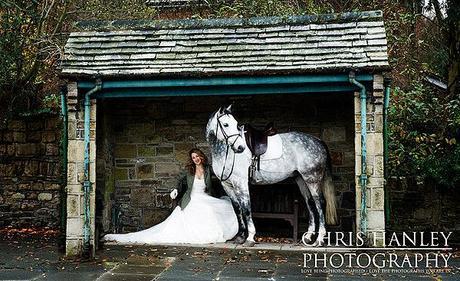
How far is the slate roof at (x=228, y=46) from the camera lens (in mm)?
9266

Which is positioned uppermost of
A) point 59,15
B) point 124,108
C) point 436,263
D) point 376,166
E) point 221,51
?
point 59,15

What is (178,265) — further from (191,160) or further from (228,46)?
(228,46)

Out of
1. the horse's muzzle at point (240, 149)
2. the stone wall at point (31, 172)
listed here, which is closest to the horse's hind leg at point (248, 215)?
the horse's muzzle at point (240, 149)

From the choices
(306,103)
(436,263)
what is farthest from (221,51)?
(436,263)

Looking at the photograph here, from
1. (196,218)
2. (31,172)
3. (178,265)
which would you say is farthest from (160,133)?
(178,265)

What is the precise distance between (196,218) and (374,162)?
3.14m

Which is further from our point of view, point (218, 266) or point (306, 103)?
point (306, 103)

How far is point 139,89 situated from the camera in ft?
31.7

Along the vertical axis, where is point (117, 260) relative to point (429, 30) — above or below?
below

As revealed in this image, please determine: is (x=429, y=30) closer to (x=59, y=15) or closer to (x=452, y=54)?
(x=452, y=54)

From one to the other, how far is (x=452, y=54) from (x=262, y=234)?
A: 6.05m

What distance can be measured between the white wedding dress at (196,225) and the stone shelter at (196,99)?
2.17ft

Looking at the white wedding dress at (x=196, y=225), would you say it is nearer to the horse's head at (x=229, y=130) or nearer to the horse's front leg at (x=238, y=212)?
the horse's front leg at (x=238, y=212)

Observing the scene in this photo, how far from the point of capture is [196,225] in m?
10.4
